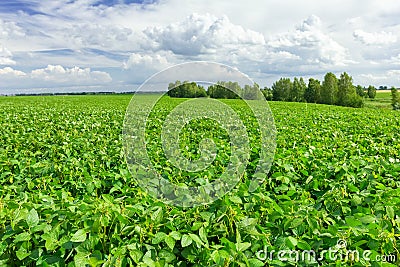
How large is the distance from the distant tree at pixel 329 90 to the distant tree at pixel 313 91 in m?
1.00

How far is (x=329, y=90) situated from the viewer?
50.6m

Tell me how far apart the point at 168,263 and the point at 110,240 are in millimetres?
329

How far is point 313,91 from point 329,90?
11.4ft

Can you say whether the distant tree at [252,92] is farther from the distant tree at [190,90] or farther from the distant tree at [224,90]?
the distant tree at [190,90]

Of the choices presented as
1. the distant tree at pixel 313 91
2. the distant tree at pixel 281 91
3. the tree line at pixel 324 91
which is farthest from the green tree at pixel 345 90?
the distant tree at pixel 281 91

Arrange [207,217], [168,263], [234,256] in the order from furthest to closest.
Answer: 1. [207,217]
2. [168,263]
3. [234,256]

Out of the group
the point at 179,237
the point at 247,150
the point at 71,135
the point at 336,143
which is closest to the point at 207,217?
the point at 179,237

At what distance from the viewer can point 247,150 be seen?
158 inches

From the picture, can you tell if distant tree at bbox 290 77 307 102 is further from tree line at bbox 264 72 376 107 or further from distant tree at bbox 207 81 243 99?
distant tree at bbox 207 81 243 99

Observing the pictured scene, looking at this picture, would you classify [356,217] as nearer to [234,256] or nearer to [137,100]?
[234,256]

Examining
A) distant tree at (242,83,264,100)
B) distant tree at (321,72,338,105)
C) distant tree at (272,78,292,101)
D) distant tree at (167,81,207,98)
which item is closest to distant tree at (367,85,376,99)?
distant tree at (321,72,338,105)

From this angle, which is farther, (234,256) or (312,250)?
(312,250)

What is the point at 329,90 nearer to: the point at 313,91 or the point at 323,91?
the point at 323,91

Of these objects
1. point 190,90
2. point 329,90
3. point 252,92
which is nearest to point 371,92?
point 329,90
